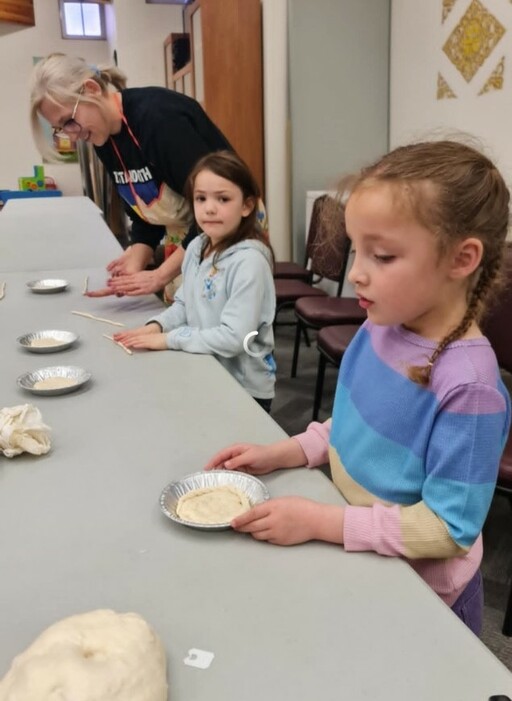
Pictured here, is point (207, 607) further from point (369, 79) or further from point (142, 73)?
point (142, 73)

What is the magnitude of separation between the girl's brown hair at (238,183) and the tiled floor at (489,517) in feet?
3.66

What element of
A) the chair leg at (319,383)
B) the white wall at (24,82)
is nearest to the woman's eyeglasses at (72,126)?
the chair leg at (319,383)

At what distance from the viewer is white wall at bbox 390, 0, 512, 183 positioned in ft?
9.41

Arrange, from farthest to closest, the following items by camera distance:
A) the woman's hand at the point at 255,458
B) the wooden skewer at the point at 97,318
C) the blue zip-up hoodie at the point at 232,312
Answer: the wooden skewer at the point at 97,318 < the blue zip-up hoodie at the point at 232,312 < the woman's hand at the point at 255,458

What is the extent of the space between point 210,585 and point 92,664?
17 centimetres

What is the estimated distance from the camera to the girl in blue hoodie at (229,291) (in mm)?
1486

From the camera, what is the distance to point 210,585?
0.67 meters

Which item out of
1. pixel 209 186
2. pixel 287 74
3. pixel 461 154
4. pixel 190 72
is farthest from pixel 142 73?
pixel 461 154

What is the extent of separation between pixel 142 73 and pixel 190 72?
2.07 metres

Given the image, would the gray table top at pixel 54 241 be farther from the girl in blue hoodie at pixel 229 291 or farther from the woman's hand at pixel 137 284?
the girl in blue hoodie at pixel 229 291

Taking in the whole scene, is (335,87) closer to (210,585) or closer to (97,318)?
(97,318)

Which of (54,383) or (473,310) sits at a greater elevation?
(473,310)

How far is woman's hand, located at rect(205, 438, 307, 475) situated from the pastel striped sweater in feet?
0.27

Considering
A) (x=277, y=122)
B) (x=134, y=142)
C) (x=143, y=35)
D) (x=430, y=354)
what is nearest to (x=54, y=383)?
(x=430, y=354)
